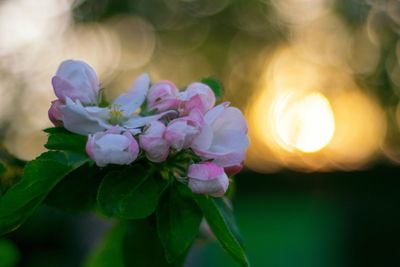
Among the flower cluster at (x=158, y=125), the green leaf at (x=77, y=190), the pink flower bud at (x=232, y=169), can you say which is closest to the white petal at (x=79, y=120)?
the flower cluster at (x=158, y=125)

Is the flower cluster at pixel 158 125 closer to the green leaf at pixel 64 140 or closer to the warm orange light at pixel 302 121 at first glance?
the green leaf at pixel 64 140

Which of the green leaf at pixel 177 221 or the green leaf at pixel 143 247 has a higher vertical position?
the green leaf at pixel 177 221

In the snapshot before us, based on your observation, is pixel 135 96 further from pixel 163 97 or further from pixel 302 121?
pixel 302 121

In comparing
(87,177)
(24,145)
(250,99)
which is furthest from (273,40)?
(87,177)

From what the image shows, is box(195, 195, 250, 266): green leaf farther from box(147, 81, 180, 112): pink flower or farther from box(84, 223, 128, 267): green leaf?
box(84, 223, 128, 267): green leaf

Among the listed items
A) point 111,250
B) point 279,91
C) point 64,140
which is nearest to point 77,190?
point 64,140

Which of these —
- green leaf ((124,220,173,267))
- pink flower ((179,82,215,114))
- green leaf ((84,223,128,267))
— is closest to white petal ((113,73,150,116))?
pink flower ((179,82,215,114))
